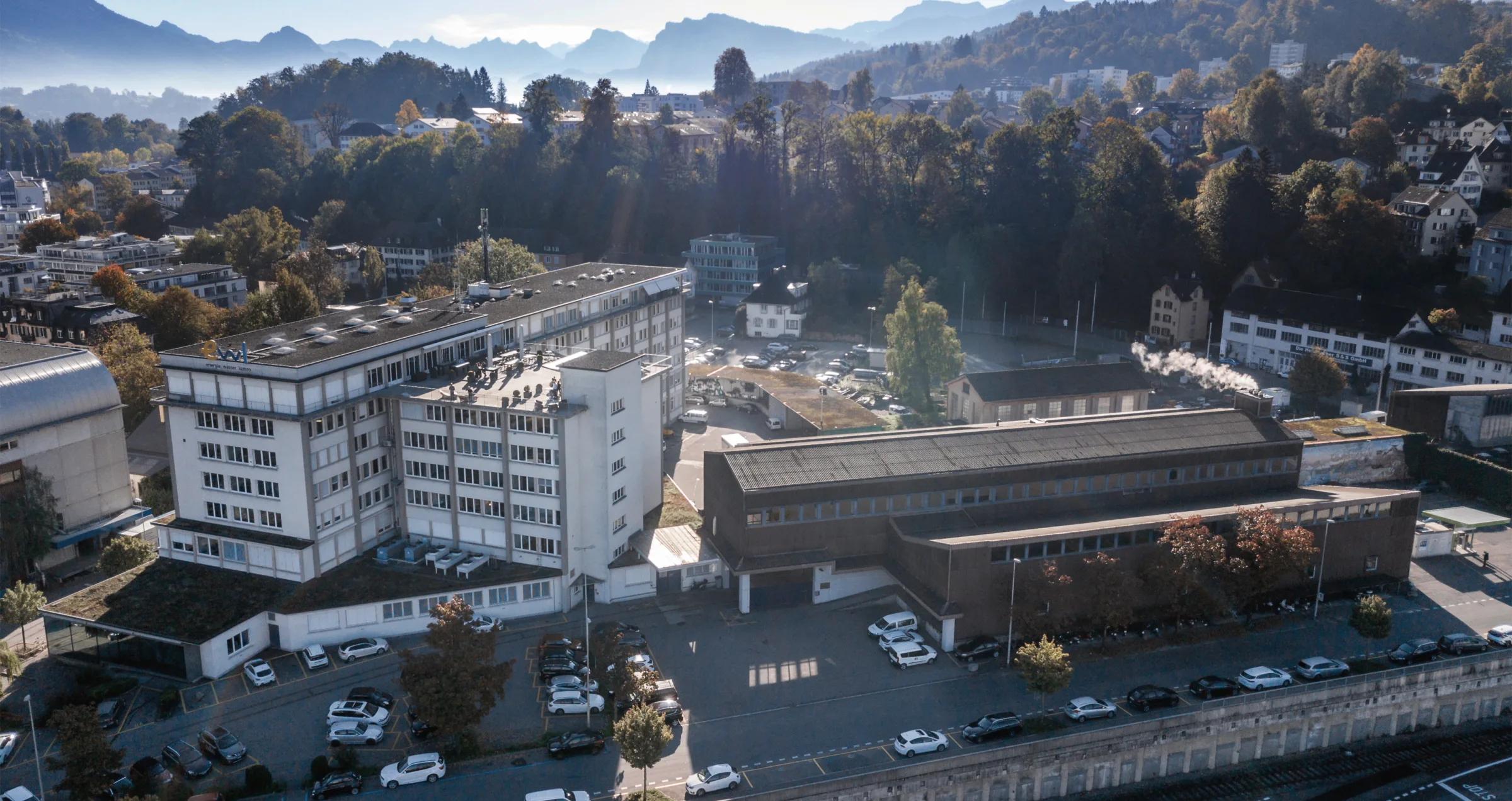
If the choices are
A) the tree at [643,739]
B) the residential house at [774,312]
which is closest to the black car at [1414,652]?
the tree at [643,739]

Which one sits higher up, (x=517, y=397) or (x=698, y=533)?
(x=517, y=397)

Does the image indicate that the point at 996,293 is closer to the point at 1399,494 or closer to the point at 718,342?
the point at 718,342

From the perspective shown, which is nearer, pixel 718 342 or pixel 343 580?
pixel 343 580

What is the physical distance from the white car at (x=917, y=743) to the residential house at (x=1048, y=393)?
25179 mm

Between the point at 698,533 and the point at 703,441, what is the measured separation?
14.1 metres

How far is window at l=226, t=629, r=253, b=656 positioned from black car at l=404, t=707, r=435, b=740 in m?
6.57

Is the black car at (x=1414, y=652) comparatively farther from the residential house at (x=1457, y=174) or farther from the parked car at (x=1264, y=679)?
the residential house at (x=1457, y=174)

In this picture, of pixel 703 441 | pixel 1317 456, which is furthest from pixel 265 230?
pixel 1317 456

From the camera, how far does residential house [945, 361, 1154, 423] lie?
166 ft

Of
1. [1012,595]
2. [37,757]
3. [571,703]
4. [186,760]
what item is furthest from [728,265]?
[37,757]

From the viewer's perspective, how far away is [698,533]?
3775 centimetres

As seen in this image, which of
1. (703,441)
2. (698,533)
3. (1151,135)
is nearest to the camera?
(698,533)

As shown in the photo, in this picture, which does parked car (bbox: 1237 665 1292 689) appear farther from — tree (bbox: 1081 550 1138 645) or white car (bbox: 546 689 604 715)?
white car (bbox: 546 689 604 715)

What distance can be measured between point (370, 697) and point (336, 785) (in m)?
3.66
